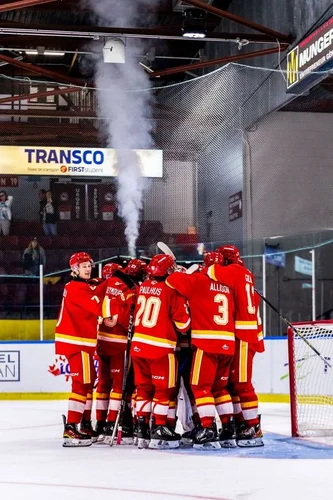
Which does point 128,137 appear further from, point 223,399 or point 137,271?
point 223,399

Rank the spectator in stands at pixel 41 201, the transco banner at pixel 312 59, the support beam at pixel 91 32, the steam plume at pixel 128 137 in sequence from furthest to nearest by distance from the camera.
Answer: the support beam at pixel 91 32
the spectator in stands at pixel 41 201
the steam plume at pixel 128 137
the transco banner at pixel 312 59

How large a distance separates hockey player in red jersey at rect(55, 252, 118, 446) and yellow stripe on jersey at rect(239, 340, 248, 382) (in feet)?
2.86

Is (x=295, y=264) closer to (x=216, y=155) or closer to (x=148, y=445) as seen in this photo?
(x=216, y=155)

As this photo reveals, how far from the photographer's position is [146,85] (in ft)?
38.2

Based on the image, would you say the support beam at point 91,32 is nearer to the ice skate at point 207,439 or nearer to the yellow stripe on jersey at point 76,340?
the yellow stripe on jersey at point 76,340

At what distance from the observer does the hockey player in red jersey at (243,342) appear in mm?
5305

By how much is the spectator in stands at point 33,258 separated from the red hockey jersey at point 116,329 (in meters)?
3.53

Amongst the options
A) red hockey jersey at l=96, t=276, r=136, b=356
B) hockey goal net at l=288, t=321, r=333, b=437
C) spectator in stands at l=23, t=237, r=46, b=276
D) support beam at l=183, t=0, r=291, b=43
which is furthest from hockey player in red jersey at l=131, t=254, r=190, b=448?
support beam at l=183, t=0, r=291, b=43

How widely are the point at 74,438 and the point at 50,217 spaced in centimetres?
423

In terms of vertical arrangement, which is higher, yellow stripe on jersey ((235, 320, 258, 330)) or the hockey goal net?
yellow stripe on jersey ((235, 320, 258, 330))

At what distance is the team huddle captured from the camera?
205 inches

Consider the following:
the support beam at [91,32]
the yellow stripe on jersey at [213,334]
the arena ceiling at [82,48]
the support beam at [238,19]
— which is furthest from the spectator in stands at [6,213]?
the yellow stripe on jersey at [213,334]

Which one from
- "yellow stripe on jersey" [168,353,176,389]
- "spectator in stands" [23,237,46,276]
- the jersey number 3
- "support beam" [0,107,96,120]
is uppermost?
"support beam" [0,107,96,120]

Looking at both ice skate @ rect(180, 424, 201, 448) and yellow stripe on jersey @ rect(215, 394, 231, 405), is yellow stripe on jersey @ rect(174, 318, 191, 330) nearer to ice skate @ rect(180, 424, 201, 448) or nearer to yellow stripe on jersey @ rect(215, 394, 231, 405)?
yellow stripe on jersey @ rect(215, 394, 231, 405)
